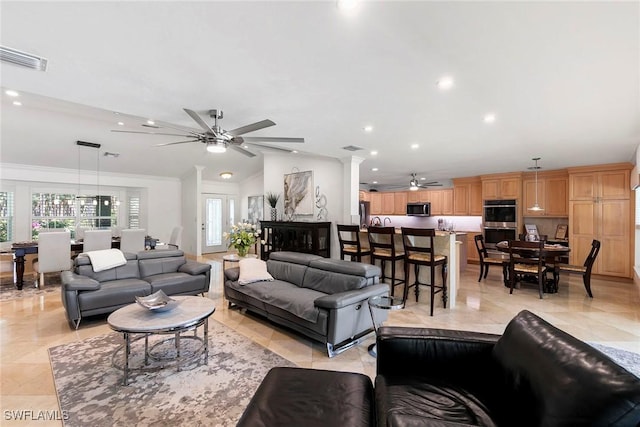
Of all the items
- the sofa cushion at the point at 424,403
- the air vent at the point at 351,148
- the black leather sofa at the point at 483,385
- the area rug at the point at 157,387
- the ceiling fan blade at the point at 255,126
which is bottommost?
the area rug at the point at 157,387

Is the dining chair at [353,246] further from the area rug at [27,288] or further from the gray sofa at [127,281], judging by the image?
the area rug at [27,288]

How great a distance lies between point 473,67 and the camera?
225 cm

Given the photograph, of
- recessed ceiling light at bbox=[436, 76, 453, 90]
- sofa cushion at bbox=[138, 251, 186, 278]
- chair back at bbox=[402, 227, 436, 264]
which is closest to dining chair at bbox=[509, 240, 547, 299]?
chair back at bbox=[402, 227, 436, 264]

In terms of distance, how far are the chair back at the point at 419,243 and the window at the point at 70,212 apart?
7151 mm

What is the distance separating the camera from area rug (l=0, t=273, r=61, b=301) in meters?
4.75

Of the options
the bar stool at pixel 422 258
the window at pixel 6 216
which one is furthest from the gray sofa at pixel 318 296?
the window at pixel 6 216

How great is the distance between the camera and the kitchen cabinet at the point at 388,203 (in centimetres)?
983

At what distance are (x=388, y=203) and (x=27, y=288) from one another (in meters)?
9.06

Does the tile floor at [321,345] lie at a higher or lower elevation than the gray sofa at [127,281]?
lower

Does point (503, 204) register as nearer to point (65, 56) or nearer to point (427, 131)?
point (427, 131)

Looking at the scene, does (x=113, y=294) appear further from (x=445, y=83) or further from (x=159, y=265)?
(x=445, y=83)

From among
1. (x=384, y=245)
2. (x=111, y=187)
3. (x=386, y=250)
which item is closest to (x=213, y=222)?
(x=111, y=187)

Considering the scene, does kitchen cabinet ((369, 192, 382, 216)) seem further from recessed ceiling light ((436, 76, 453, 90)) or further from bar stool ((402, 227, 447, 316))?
recessed ceiling light ((436, 76, 453, 90))

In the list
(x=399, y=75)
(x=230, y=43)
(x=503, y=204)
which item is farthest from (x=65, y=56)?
(x=503, y=204)
